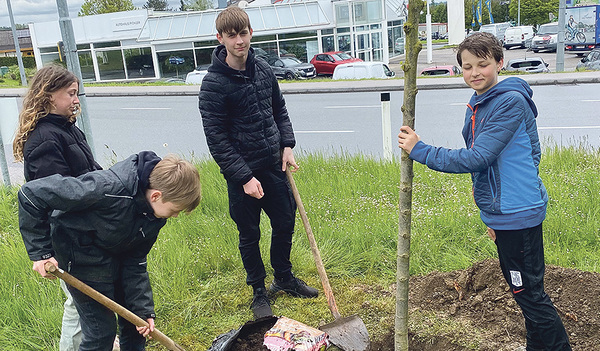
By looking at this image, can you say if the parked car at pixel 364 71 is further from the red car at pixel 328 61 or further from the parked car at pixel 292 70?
the red car at pixel 328 61

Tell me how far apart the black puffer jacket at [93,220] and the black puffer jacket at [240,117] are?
2.39 feet

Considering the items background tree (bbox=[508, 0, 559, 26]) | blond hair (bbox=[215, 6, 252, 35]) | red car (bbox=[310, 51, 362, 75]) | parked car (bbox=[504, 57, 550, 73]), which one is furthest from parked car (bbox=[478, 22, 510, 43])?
blond hair (bbox=[215, 6, 252, 35])

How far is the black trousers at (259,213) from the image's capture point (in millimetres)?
3381

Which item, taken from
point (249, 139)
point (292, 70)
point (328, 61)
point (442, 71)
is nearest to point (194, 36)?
point (328, 61)

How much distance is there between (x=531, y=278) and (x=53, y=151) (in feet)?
8.05

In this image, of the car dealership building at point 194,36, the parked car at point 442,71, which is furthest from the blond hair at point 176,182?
the car dealership building at point 194,36

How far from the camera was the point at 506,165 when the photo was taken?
234 cm

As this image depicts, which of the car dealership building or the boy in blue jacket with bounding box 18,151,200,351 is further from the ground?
the car dealership building

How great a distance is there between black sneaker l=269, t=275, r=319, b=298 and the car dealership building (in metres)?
27.8

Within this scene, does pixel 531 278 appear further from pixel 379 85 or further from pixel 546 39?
pixel 546 39

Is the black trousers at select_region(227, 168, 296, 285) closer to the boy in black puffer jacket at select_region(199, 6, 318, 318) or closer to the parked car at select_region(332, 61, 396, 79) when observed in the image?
the boy in black puffer jacket at select_region(199, 6, 318, 318)

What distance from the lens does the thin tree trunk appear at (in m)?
2.16

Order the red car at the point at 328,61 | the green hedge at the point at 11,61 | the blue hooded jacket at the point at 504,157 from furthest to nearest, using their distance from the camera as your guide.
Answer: the green hedge at the point at 11,61 < the red car at the point at 328,61 < the blue hooded jacket at the point at 504,157

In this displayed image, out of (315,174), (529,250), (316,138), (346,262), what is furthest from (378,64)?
(529,250)
